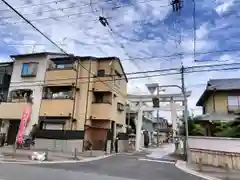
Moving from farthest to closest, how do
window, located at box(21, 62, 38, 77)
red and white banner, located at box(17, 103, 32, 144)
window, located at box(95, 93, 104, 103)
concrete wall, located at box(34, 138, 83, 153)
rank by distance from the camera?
window, located at box(21, 62, 38, 77) < window, located at box(95, 93, 104, 103) < red and white banner, located at box(17, 103, 32, 144) < concrete wall, located at box(34, 138, 83, 153)

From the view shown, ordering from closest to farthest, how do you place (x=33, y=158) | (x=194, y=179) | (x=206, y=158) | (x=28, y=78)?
1. (x=194, y=179)
2. (x=33, y=158)
3. (x=206, y=158)
4. (x=28, y=78)

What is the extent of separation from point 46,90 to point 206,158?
18.2 m

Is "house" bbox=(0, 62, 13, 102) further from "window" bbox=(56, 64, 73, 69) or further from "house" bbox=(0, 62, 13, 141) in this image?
"window" bbox=(56, 64, 73, 69)

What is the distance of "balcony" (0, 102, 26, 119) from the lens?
1040 inches

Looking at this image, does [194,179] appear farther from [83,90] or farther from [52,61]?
[52,61]

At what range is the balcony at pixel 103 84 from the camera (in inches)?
1042

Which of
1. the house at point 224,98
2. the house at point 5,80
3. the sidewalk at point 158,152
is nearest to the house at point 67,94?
the house at point 5,80

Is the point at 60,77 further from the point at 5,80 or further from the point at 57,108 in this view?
the point at 5,80

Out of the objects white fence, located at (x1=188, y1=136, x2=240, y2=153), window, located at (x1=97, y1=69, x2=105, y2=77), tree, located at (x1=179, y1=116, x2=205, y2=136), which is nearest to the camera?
white fence, located at (x1=188, y1=136, x2=240, y2=153)

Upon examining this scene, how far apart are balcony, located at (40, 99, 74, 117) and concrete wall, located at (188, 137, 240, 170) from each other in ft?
40.6

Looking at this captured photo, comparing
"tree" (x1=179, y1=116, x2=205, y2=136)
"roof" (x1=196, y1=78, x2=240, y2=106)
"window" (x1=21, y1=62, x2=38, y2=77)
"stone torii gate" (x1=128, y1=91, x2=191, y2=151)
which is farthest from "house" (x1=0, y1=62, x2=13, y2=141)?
"roof" (x1=196, y1=78, x2=240, y2=106)

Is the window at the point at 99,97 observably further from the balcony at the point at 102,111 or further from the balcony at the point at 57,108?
the balcony at the point at 57,108

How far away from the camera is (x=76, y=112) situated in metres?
25.5

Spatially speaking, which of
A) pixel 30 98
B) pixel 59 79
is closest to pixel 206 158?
pixel 59 79
